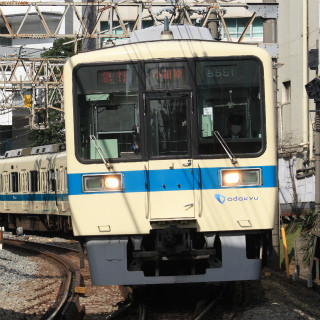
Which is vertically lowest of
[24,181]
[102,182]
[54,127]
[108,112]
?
[24,181]

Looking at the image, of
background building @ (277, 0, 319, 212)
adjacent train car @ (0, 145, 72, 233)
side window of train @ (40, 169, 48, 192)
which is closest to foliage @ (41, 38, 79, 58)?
adjacent train car @ (0, 145, 72, 233)

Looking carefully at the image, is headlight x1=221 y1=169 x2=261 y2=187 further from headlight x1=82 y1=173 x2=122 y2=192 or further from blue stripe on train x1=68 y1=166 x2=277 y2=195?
headlight x1=82 y1=173 x2=122 y2=192

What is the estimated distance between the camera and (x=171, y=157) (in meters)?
7.91

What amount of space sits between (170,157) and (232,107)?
85cm

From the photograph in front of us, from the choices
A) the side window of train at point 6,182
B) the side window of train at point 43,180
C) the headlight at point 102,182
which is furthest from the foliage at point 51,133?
the headlight at point 102,182

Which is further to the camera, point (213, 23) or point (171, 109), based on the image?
point (213, 23)

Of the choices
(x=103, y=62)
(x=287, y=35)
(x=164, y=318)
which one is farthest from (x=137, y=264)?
(x=287, y=35)

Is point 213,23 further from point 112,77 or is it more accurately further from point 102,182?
point 102,182

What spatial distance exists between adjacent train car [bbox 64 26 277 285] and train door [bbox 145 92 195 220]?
1 centimetres

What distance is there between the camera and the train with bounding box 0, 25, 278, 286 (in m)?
7.88

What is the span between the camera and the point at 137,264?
8.02 m

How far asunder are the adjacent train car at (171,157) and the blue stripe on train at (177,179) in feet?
0.03

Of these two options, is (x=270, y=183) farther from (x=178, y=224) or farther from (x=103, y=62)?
(x=103, y=62)

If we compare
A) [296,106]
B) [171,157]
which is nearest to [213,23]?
[296,106]
